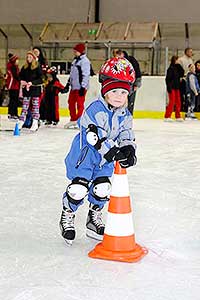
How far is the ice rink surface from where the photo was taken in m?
1.96

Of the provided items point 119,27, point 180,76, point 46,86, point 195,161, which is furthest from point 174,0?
point 195,161

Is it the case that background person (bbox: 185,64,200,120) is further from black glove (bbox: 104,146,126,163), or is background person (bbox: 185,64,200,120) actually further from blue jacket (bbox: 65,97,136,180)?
black glove (bbox: 104,146,126,163)

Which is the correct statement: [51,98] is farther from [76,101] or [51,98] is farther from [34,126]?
[34,126]

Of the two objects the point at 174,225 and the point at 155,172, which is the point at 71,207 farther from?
the point at 155,172

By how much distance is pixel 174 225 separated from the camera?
292 cm

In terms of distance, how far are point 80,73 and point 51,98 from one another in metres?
0.90

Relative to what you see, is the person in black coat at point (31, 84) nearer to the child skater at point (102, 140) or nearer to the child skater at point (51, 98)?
the child skater at point (51, 98)

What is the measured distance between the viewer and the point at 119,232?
2.36 metres

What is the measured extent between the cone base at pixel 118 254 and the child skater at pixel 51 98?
22.7ft

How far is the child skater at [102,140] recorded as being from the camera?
92.0 inches

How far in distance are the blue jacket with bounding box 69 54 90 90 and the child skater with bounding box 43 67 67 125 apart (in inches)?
23.2

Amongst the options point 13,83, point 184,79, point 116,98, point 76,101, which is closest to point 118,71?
point 116,98

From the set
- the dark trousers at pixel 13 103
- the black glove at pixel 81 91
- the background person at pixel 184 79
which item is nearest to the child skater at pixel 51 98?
the black glove at pixel 81 91

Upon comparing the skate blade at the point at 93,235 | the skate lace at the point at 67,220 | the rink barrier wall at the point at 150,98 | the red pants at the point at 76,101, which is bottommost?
the rink barrier wall at the point at 150,98
